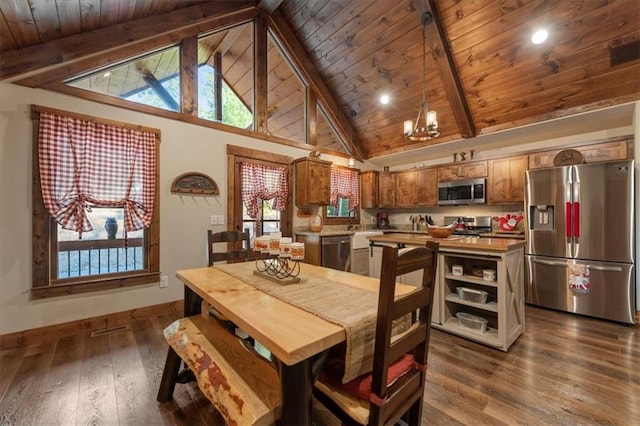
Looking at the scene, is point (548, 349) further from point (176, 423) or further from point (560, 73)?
point (560, 73)

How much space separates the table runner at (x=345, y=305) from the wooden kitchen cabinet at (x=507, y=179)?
12.2ft

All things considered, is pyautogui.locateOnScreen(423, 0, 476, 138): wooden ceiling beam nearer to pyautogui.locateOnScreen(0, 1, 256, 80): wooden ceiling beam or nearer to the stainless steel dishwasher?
the stainless steel dishwasher

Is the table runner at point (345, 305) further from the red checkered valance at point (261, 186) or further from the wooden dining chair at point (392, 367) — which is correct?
the red checkered valance at point (261, 186)

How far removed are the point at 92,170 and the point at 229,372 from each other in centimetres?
274

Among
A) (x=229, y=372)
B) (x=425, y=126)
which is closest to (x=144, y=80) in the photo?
(x=425, y=126)

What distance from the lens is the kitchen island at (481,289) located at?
91.0 inches

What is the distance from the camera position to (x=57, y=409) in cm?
165

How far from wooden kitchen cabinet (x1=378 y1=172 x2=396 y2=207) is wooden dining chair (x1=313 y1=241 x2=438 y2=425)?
4.65 m

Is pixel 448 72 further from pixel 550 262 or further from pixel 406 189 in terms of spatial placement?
pixel 550 262

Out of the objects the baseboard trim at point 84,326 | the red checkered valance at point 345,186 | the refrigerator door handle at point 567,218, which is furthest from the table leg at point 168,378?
the refrigerator door handle at point 567,218

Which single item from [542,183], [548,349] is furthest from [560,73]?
[548,349]

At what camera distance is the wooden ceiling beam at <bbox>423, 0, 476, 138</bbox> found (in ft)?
11.2

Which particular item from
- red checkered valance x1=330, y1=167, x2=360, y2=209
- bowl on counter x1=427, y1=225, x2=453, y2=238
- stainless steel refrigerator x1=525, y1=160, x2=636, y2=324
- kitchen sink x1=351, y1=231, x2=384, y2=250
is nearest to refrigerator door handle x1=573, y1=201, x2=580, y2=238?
stainless steel refrigerator x1=525, y1=160, x2=636, y2=324

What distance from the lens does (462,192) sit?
→ 4645 millimetres
